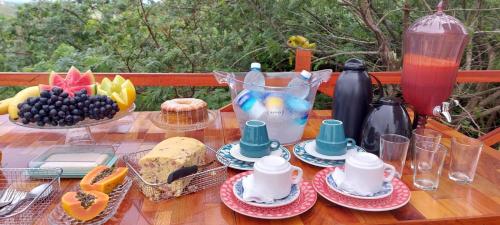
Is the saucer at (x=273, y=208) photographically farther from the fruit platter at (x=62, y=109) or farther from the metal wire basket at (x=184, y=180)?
the fruit platter at (x=62, y=109)

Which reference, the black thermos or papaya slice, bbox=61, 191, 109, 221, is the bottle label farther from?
papaya slice, bbox=61, 191, 109, 221

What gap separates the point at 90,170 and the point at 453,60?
1.11 metres

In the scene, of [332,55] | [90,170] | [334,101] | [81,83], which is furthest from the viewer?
[332,55]

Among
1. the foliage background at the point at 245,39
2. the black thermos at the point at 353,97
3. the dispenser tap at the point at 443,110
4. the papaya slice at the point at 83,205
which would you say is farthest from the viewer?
the foliage background at the point at 245,39

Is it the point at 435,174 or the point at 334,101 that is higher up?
the point at 334,101

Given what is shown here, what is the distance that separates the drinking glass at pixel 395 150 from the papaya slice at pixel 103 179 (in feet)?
2.25

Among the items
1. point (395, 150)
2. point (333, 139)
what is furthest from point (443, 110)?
point (333, 139)

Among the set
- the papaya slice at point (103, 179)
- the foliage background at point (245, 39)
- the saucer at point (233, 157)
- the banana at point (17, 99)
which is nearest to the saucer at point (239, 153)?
the saucer at point (233, 157)

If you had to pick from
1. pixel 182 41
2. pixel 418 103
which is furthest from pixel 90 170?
pixel 182 41

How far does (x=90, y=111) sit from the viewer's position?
3.75ft

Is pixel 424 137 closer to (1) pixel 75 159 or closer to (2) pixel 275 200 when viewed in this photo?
(2) pixel 275 200

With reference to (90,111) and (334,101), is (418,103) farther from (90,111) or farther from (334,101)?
(90,111)

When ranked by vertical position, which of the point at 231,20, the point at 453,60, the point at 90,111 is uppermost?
the point at 231,20

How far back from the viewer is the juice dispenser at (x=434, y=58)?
1146 mm
